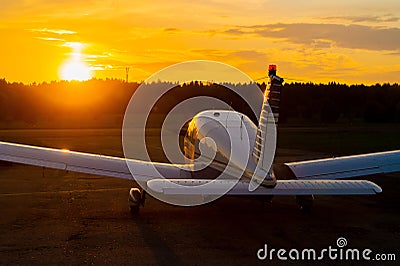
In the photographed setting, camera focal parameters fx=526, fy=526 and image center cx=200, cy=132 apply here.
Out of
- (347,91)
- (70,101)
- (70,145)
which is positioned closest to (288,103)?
(347,91)

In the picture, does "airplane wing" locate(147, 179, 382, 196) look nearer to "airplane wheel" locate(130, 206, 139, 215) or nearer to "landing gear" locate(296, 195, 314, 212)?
"landing gear" locate(296, 195, 314, 212)

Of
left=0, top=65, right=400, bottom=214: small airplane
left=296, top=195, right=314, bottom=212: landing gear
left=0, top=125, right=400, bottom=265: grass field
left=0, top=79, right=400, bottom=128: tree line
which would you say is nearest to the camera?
left=0, top=125, right=400, bottom=265: grass field

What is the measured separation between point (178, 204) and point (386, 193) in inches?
264

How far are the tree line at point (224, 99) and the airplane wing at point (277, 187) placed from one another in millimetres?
44676

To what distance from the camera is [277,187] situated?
1066 centimetres

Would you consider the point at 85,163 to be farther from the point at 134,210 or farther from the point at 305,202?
the point at 305,202

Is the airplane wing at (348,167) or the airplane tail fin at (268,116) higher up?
the airplane tail fin at (268,116)

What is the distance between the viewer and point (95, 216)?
41.9 feet

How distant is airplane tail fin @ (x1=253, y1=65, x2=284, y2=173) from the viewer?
10641 millimetres

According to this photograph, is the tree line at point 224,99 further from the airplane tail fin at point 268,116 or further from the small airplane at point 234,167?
the airplane tail fin at point 268,116

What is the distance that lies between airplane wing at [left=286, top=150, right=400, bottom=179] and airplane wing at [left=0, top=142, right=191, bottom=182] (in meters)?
3.39

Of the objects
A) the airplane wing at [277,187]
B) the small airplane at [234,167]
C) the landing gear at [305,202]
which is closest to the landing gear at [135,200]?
the small airplane at [234,167]

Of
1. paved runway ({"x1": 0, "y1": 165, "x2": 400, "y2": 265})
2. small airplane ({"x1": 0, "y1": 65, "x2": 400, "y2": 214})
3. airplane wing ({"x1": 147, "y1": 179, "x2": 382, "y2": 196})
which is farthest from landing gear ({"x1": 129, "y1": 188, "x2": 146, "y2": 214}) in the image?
airplane wing ({"x1": 147, "y1": 179, "x2": 382, "y2": 196})

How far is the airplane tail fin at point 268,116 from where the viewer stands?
10.6 meters
